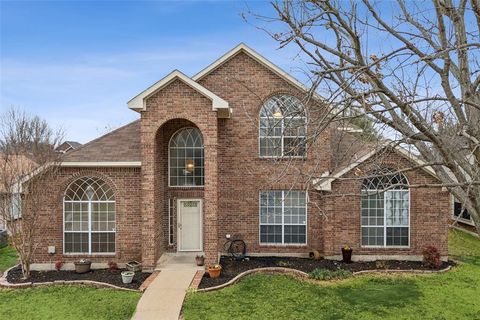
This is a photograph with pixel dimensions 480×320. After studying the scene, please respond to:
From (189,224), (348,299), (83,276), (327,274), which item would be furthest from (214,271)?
(83,276)

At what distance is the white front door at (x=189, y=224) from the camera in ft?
46.2

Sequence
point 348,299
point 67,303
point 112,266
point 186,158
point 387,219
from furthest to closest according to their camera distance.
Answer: point 186,158 → point 387,219 → point 112,266 → point 348,299 → point 67,303

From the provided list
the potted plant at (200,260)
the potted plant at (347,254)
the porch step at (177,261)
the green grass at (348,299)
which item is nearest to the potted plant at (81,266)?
the porch step at (177,261)

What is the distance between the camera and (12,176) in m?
11.7

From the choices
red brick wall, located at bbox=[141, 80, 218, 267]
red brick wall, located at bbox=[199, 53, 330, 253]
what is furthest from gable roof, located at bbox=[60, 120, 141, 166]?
red brick wall, located at bbox=[199, 53, 330, 253]

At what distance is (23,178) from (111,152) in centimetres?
296

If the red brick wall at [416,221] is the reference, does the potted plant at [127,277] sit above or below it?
below

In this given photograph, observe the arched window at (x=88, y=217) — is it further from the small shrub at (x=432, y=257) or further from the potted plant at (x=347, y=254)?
the small shrub at (x=432, y=257)

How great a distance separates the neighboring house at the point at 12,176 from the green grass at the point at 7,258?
298 cm

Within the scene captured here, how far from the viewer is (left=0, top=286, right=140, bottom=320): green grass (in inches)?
348

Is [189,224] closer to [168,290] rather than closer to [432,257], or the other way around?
[168,290]

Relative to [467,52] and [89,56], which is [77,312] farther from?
[89,56]

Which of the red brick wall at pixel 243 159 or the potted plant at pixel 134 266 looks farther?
the red brick wall at pixel 243 159

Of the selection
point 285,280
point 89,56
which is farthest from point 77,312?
point 89,56
